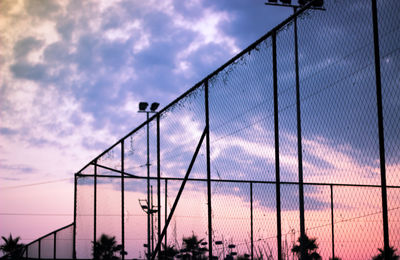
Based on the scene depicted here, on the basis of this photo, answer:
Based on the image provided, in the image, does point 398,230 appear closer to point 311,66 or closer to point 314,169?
point 314,169

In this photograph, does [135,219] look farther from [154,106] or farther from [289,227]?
[289,227]

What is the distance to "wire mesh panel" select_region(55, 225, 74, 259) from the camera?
83.8ft

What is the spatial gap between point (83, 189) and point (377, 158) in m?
17.4

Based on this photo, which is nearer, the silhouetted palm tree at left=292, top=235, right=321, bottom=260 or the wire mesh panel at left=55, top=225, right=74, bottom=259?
the silhouetted palm tree at left=292, top=235, right=321, bottom=260

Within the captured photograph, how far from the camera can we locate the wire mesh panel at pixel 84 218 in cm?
2250

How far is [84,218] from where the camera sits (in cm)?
2281

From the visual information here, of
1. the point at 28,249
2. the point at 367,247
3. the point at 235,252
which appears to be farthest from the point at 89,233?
the point at 367,247

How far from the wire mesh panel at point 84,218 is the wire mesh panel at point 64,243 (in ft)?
7.95

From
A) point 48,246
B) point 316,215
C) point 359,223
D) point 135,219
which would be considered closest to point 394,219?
point 359,223

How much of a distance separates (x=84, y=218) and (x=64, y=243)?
3485mm

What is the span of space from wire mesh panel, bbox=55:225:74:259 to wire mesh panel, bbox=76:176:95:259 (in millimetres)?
2424

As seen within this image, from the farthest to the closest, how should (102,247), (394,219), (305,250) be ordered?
(102,247), (305,250), (394,219)

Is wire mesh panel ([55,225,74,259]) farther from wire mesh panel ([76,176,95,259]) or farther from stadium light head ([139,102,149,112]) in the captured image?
stadium light head ([139,102,149,112])

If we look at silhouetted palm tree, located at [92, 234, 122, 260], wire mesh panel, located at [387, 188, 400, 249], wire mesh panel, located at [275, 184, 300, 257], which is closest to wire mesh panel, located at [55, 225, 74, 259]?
silhouetted palm tree, located at [92, 234, 122, 260]
